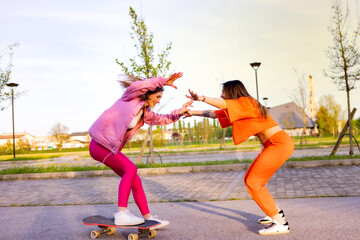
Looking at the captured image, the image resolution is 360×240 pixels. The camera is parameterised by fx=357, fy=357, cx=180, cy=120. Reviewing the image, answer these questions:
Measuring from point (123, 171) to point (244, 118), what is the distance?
1.56 m

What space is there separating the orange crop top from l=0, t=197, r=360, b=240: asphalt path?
45.5 inches

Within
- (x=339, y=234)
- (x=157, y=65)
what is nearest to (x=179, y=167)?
(x=157, y=65)

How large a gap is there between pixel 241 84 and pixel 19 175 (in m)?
10.9

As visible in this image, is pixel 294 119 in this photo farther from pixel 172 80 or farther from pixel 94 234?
pixel 94 234

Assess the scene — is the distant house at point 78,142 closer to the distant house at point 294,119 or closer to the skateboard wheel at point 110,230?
the distant house at point 294,119

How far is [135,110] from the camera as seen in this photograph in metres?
4.21

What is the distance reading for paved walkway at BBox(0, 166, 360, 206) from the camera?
274 inches

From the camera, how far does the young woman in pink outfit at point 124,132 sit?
4129 millimetres

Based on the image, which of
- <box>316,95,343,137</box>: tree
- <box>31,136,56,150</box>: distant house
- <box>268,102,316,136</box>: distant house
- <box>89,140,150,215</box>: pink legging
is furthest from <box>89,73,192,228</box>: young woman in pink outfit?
<box>31,136,56,150</box>: distant house

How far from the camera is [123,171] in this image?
426cm

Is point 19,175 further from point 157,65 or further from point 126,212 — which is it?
point 126,212

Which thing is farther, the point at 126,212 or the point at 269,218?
the point at 269,218

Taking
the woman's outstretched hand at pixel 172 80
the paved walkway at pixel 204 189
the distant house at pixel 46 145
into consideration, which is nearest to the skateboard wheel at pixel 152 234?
the woman's outstretched hand at pixel 172 80

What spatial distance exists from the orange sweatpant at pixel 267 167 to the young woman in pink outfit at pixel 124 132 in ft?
3.71
